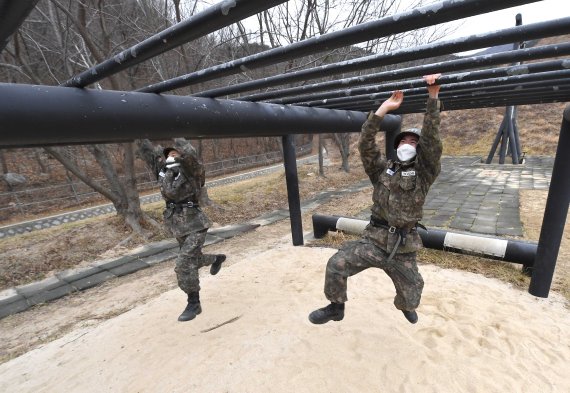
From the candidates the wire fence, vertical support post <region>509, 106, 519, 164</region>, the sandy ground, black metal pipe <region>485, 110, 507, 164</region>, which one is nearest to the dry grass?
the sandy ground

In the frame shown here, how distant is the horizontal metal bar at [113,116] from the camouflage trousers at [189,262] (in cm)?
113

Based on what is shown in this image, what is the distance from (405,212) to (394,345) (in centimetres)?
132

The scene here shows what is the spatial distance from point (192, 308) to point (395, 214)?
7.84ft

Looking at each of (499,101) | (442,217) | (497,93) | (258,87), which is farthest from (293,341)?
(442,217)

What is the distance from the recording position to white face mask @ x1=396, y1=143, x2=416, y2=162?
7.64 feet

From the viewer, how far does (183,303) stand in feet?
12.8

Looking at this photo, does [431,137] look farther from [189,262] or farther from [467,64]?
[189,262]

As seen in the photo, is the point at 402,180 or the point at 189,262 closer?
the point at 402,180

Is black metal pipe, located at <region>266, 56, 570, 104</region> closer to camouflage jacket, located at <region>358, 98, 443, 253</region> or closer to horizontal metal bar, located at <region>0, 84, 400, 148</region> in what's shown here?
camouflage jacket, located at <region>358, 98, 443, 253</region>

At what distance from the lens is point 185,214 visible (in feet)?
11.0

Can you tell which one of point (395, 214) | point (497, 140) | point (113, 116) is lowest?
point (497, 140)

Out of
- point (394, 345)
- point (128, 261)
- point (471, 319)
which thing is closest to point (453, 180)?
point (471, 319)

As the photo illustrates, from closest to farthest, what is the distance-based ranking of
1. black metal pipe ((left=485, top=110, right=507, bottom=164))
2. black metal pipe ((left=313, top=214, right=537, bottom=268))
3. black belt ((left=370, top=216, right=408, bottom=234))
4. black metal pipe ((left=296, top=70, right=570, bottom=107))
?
black belt ((left=370, top=216, right=408, bottom=234))
black metal pipe ((left=296, top=70, right=570, bottom=107))
black metal pipe ((left=313, top=214, right=537, bottom=268))
black metal pipe ((left=485, top=110, right=507, bottom=164))

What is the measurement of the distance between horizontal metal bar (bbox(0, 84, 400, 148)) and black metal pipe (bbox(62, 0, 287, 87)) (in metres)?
0.23
